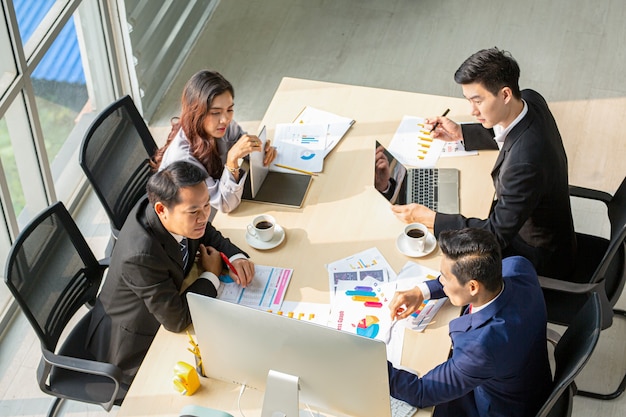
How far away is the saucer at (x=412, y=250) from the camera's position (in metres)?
3.09

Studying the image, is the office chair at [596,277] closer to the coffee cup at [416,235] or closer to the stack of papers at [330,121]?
the coffee cup at [416,235]

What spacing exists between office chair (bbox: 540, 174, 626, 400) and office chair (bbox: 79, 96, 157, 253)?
182cm

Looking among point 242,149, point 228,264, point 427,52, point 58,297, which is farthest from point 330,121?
point 427,52

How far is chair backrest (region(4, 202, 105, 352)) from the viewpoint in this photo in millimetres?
2871

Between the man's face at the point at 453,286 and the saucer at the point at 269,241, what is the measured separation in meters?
0.76

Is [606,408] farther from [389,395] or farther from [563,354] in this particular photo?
[389,395]

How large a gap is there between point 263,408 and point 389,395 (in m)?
0.38

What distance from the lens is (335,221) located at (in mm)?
3248

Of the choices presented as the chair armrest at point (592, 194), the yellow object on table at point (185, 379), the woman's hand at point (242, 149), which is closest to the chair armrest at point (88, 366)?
the yellow object on table at point (185, 379)

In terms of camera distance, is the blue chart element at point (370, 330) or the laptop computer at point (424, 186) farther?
the laptop computer at point (424, 186)

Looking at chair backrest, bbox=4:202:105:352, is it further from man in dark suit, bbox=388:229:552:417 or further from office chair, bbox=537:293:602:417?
office chair, bbox=537:293:602:417

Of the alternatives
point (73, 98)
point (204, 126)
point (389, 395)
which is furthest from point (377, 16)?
point (389, 395)

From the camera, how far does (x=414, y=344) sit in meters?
2.76

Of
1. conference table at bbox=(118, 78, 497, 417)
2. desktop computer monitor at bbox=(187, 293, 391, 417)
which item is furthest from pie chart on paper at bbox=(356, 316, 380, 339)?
desktop computer monitor at bbox=(187, 293, 391, 417)
